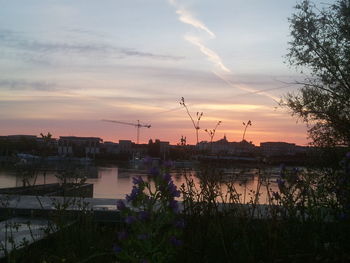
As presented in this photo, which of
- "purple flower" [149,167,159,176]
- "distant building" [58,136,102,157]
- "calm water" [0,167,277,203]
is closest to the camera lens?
"purple flower" [149,167,159,176]

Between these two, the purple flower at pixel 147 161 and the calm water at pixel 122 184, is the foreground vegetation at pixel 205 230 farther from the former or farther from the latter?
the calm water at pixel 122 184

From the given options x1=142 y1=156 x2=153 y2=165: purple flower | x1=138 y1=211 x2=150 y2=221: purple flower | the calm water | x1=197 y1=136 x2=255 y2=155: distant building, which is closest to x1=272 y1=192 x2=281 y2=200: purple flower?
the calm water

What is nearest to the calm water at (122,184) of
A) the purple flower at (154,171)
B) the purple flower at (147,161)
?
the purple flower at (147,161)

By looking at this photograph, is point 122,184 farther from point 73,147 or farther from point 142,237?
point 142,237

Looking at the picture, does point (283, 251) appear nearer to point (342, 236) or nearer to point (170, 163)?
point (342, 236)

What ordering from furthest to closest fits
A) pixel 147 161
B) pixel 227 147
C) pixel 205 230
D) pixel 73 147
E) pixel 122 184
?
pixel 122 184 → pixel 73 147 → pixel 227 147 → pixel 205 230 → pixel 147 161

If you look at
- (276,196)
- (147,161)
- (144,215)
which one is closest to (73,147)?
(276,196)

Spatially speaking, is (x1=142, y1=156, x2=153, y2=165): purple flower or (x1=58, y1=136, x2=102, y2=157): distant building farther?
(x1=58, y1=136, x2=102, y2=157): distant building

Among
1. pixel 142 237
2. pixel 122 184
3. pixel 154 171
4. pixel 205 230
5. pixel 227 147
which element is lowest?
pixel 122 184

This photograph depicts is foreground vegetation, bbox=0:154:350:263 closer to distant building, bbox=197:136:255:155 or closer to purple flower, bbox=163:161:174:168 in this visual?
purple flower, bbox=163:161:174:168

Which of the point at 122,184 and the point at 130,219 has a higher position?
the point at 130,219

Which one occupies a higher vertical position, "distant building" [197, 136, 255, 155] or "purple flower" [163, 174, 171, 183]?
"distant building" [197, 136, 255, 155]

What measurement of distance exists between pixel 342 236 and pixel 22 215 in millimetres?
4698

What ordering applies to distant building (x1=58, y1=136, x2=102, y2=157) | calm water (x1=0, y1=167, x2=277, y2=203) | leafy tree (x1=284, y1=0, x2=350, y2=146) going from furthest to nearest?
leafy tree (x1=284, y1=0, x2=350, y2=146) → distant building (x1=58, y1=136, x2=102, y2=157) → calm water (x1=0, y1=167, x2=277, y2=203)
